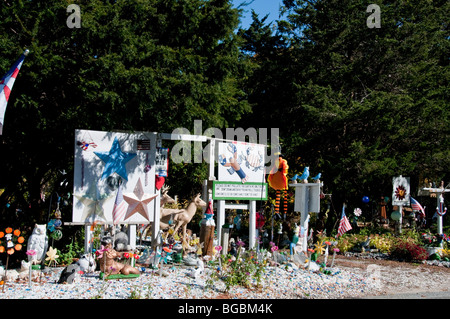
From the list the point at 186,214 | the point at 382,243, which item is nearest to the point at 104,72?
the point at 186,214

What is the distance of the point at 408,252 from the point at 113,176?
9620 mm

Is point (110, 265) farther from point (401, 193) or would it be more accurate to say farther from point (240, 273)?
point (401, 193)

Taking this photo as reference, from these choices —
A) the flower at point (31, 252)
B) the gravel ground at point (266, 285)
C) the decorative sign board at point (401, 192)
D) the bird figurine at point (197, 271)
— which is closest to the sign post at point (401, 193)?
the decorative sign board at point (401, 192)

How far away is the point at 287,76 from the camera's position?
17.9 m

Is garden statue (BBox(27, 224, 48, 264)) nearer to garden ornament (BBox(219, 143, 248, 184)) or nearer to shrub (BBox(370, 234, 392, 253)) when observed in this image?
→ garden ornament (BBox(219, 143, 248, 184))

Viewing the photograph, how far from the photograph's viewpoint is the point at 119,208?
361 inches

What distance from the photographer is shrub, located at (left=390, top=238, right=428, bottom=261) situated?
13.8 m

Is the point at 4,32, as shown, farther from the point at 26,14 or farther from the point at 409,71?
the point at 409,71

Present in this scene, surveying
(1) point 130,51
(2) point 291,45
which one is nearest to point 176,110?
(1) point 130,51

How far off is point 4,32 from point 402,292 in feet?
32.6

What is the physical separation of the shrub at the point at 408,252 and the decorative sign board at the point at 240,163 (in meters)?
5.53

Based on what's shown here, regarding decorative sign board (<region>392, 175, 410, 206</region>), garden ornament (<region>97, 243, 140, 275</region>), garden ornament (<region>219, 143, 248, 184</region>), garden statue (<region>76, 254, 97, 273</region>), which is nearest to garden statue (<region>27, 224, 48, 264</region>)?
garden statue (<region>76, 254, 97, 273</region>)

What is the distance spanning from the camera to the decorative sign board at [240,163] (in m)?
11.5

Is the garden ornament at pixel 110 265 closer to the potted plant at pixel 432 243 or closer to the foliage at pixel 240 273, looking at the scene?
the foliage at pixel 240 273
